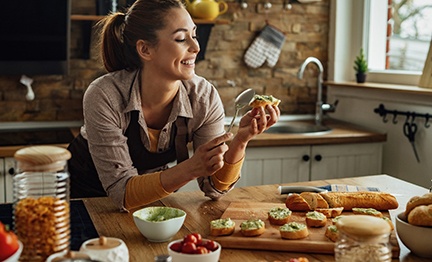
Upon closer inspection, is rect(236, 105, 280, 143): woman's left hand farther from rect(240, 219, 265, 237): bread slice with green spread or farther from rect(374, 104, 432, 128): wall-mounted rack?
rect(374, 104, 432, 128): wall-mounted rack

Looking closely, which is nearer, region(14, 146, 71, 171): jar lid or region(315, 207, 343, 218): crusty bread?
region(14, 146, 71, 171): jar lid

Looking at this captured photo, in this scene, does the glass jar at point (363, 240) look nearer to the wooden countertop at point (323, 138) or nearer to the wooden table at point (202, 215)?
the wooden table at point (202, 215)

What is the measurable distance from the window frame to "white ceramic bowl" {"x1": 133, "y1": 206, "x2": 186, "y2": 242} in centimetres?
255

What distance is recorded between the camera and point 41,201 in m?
1.27

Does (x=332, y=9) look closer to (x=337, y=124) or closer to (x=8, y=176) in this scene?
(x=337, y=124)

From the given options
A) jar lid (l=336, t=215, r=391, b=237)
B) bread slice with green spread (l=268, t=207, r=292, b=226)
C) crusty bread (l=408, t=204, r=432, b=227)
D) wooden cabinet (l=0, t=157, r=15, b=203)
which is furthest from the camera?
wooden cabinet (l=0, t=157, r=15, b=203)

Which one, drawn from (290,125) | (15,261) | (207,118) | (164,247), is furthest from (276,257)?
(290,125)

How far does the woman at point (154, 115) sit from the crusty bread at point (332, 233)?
0.41 meters

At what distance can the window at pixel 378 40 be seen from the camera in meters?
3.44

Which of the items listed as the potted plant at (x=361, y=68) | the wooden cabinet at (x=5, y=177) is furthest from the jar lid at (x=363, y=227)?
the potted plant at (x=361, y=68)

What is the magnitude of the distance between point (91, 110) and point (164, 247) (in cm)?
64

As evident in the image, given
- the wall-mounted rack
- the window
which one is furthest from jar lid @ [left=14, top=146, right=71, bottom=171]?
the window

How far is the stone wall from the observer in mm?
3418

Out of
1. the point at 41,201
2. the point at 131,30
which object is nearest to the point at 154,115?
the point at 131,30
